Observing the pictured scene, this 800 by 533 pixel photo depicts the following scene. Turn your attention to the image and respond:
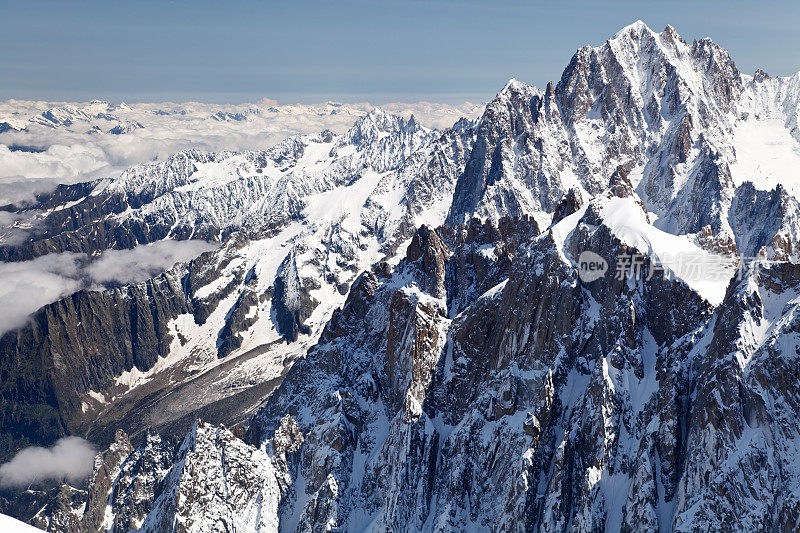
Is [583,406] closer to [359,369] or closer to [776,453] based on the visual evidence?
[776,453]

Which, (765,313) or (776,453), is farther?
(765,313)

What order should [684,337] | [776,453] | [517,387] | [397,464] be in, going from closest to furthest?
[776,453]
[684,337]
[517,387]
[397,464]

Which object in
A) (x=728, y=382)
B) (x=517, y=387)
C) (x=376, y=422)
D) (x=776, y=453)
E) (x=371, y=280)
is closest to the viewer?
(x=776, y=453)

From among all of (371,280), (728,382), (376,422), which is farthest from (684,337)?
(371,280)

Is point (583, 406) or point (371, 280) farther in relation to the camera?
point (371, 280)

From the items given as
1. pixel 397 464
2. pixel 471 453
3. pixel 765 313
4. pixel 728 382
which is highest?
pixel 765 313

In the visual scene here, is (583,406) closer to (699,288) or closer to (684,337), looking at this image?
(684,337)

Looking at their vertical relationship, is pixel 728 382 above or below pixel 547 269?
below

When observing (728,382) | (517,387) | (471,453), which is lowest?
(471,453)

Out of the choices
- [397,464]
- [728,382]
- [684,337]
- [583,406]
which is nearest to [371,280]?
[397,464]
